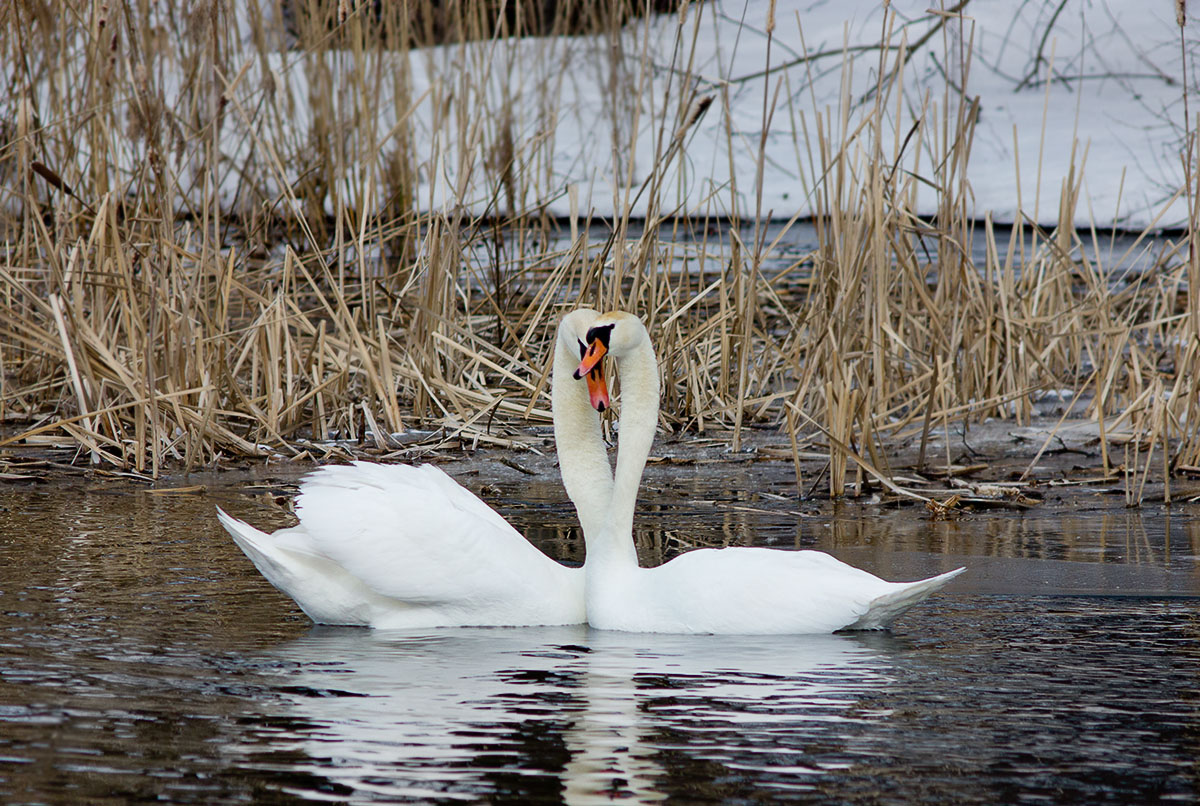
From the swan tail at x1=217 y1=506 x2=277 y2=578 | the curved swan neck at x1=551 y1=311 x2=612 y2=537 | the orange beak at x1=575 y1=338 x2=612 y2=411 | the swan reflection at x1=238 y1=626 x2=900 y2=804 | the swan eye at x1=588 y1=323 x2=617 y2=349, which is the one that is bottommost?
the swan reflection at x1=238 y1=626 x2=900 y2=804

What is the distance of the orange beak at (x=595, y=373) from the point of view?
379cm

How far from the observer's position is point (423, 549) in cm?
378

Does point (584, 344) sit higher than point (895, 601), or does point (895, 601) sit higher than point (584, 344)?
point (584, 344)

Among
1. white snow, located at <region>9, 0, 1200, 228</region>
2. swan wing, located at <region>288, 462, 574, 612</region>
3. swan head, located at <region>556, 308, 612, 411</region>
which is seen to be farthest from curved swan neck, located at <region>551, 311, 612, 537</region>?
white snow, located at <region>9, 0, 1200, 228</region>

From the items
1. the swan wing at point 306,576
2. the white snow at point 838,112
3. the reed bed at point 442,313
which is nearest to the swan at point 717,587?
the swan wing at point 306,576

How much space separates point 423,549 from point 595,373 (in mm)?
597

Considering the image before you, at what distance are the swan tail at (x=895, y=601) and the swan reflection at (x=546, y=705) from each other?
0.04 metres

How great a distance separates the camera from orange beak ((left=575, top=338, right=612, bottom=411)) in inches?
149

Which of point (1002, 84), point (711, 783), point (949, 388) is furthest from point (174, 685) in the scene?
point (1002, 84)

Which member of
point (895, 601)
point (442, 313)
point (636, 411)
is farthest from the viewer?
point (442, 313)

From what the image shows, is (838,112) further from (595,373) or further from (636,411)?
(595,373)

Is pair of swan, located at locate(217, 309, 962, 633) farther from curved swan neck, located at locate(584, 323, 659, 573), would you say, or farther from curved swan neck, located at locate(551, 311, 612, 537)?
curved swan neck, located at locate(551, 311, 612, 537)

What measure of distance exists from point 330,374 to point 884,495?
2.54 meters

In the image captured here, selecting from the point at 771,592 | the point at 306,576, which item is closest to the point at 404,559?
the point at 306,576
